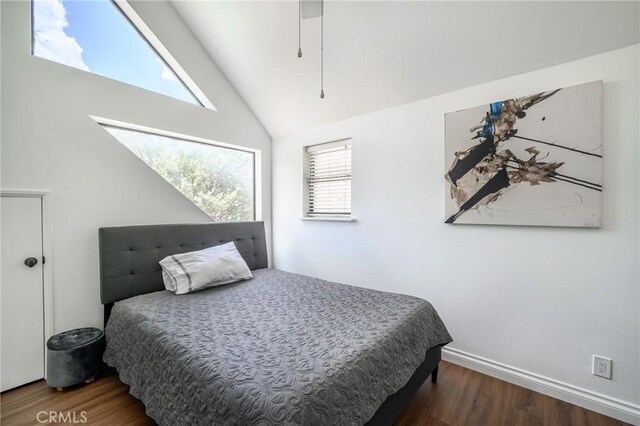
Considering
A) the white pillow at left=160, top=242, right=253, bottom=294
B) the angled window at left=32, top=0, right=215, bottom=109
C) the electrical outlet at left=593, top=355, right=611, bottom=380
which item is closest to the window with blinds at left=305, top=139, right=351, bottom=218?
the white pillow at left=160, top=242, right=253, bottom=294

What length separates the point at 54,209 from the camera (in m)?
2.04

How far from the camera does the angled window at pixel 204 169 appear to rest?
263cm

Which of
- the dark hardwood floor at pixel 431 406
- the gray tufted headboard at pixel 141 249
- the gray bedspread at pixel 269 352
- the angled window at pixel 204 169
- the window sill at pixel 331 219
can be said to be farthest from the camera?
the window sill at pixel 331 219

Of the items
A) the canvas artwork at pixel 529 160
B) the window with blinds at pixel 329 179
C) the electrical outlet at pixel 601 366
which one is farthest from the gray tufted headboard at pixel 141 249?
the electrical outlet at pixel 601 366

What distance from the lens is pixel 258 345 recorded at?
53.8 inches

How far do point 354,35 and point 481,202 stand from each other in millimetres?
1735

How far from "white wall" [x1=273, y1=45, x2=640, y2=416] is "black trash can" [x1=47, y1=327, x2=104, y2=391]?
2.14 metres

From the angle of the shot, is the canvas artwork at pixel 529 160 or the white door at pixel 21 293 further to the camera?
the white door at pixel 21 293

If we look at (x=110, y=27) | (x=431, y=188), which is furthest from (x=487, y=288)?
(x=110, y=27)

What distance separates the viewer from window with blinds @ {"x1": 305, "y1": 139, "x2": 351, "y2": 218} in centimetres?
312

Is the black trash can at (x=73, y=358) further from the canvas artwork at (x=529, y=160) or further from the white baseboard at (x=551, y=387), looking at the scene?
the canvas artwork at (x=529, y=160)

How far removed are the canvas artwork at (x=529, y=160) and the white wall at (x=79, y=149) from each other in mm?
2683

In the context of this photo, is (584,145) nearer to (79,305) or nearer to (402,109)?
(402,109)

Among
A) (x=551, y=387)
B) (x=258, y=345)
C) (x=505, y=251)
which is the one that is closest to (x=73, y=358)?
(x=258, y=345)
